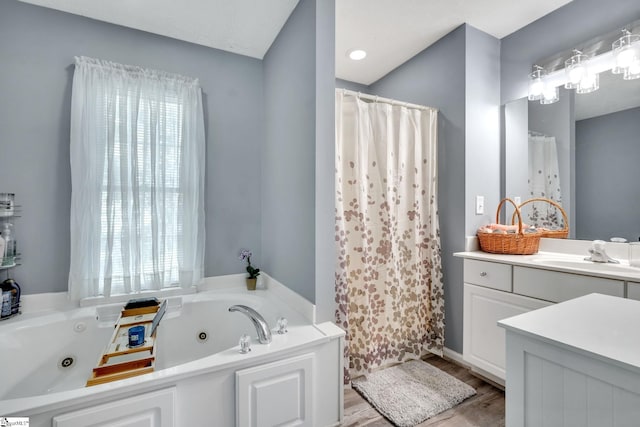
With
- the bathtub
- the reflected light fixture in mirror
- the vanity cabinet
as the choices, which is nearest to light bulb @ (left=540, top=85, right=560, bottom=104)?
the reflected light fixture in mirror

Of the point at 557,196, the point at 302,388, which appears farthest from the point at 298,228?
the point at 557,196

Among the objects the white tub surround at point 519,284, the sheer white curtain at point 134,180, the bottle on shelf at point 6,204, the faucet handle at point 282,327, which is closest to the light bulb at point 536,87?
the white tub surround at point 519,284

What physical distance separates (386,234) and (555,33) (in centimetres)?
182

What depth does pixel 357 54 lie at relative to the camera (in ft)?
8.36

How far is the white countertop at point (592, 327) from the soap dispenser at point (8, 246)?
7.99 feet

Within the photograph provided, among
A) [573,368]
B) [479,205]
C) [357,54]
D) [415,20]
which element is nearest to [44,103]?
[357,54]

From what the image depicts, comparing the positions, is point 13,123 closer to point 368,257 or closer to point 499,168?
point 368,257

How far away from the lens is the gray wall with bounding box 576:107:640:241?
165 centimetres

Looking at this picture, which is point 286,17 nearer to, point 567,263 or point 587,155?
point 587,155

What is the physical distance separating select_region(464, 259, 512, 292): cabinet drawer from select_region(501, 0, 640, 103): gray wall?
1.35m

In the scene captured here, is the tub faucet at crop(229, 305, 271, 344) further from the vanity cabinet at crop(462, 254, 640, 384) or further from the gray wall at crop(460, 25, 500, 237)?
the gray wall at crop(460, 25, 500, 237)

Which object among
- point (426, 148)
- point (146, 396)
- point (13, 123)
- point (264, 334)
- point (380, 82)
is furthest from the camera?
point (380, 82)

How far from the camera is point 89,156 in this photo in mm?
1814

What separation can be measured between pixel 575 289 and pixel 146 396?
6.61ft
